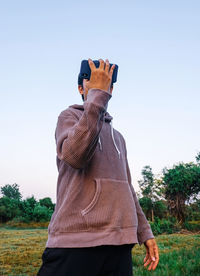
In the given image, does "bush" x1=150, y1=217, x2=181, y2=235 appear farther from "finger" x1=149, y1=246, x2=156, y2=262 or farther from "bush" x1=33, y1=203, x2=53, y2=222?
"finger" x1=149, y1=246, x2=156, y2=262

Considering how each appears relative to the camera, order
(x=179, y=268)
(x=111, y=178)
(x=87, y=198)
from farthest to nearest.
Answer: (x=179, y=268), (x=111, y=178), (x=87, y=198)

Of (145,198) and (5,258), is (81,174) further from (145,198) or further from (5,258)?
(145,198)

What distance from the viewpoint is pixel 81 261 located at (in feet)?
4.04

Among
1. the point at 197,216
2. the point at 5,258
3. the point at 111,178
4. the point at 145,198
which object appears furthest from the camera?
Result: the point at 145,198

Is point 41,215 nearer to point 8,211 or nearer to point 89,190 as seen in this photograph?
point 8,211

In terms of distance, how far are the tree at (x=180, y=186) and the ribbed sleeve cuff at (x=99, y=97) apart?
532 inches

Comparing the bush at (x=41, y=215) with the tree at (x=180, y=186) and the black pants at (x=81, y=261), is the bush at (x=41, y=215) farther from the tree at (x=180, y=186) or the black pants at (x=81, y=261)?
the black pants at (x=81, y=261)

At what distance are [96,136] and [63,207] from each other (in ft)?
1.18

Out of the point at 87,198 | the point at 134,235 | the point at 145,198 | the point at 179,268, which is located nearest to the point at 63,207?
the point at 87,198

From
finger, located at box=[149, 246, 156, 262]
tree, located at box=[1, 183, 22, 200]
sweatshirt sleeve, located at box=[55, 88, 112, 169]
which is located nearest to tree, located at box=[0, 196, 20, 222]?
finger, located at box=[149, 246, 156, 262]

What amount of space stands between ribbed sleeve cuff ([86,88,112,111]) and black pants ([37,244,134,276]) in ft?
2.04

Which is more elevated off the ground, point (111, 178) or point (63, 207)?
point (111, 178)

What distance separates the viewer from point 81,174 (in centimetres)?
134

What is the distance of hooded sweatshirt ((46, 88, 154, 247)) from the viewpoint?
1.21 meters
